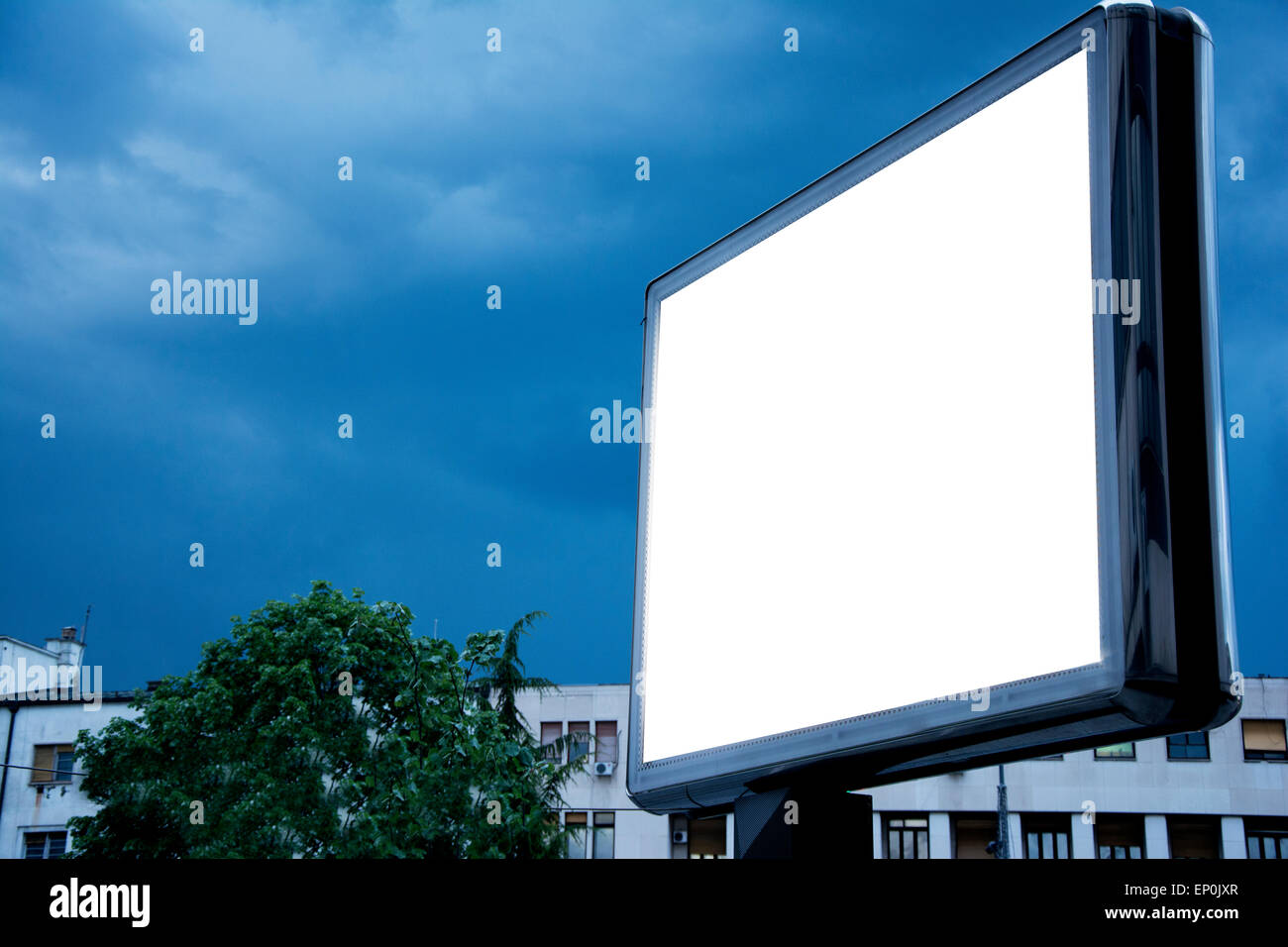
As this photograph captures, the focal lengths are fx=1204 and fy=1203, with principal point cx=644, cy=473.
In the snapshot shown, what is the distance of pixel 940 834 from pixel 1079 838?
425 cm

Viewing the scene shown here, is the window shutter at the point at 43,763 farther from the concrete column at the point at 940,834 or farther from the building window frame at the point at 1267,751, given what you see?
the building window frame at the point at 1267,751

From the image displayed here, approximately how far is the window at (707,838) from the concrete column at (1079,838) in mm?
10794

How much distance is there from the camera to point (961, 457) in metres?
2.90

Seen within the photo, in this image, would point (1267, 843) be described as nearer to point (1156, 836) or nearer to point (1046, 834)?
point (1156, 836)

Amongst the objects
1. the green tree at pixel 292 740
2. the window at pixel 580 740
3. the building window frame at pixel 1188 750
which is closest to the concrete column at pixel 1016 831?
the building window frame at pixel 1188 750

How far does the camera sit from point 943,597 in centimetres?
286

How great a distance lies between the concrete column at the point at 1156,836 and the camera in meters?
36.9

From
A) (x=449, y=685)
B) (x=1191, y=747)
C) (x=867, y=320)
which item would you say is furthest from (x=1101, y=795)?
(x=867, y=320)

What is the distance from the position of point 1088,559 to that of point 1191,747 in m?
40.1

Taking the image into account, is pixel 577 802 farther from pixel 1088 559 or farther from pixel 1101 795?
pixel 1088 559

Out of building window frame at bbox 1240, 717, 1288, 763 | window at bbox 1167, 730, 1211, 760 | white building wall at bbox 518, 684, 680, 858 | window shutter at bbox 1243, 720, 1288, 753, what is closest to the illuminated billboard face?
white building wall at bbox 518, 684, 680, 858

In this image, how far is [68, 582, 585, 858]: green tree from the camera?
21.1m

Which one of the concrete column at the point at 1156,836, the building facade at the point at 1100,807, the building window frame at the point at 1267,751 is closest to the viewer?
the concrete column at the point at 1156,836

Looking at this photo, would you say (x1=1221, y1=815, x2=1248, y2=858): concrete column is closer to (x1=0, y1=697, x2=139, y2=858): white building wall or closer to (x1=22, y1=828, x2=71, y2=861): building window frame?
(x1=0, y1=697, x2=139, y2=858): white building wall
